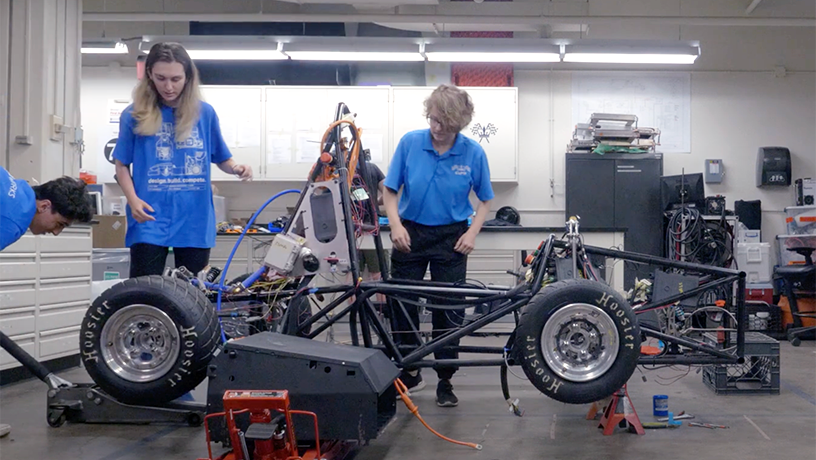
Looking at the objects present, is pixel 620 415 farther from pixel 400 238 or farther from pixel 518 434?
pixel 400 238

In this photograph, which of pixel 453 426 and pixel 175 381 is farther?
pixel 453 426

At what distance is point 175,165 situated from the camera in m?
2.91

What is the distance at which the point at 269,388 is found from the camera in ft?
7.88

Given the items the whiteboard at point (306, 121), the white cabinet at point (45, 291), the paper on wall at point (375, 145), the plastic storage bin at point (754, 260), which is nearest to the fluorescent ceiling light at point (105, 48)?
the whiteboard at point (306, 121)

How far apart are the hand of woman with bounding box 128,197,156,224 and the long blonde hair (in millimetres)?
279

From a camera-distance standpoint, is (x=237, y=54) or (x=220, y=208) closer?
(x=237, y=54)

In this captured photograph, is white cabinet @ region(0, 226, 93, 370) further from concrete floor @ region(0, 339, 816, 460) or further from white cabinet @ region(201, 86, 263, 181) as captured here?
white cabinet @ region(201, 86, 263, 181)

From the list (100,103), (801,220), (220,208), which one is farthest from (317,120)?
(801,220)

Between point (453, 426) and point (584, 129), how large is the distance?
5.65 metres

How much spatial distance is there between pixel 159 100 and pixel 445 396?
1854mm

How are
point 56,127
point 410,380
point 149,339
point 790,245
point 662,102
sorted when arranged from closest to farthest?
point 149,339, point 410,380, point 56,127, point 790,245, point 662,102

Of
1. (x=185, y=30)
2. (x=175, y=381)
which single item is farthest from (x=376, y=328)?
(x=185, y=30)

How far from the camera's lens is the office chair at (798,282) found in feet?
20.4

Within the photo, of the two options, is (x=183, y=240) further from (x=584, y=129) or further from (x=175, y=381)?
(x=584, y=129)
